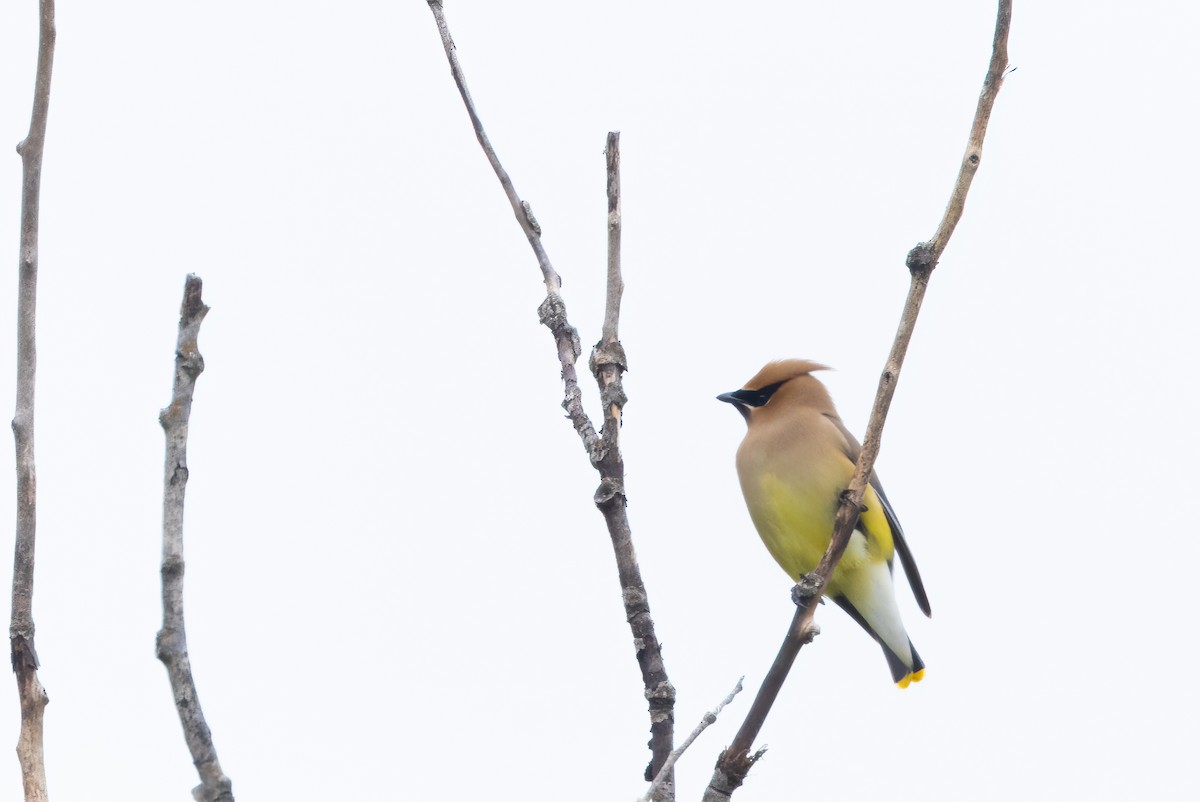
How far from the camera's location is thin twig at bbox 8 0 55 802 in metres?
1.70

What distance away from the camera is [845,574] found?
568 centimetres

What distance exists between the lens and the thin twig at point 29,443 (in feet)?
5.57

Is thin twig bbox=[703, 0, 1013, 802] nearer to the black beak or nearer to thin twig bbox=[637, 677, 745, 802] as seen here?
thin twig bbox=[637, 677, 745, 802]

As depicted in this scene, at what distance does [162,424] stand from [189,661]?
29 centimetres

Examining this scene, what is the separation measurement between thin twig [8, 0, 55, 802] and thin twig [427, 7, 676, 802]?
0.94 metres

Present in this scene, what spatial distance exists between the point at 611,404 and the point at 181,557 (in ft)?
4.11

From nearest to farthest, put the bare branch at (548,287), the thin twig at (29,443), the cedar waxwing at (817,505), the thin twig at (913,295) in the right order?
the thin twig at (29,443) → the thin twig at (913,295) → the bare branch at (548,287) → the cedar waxwing at (817,505)

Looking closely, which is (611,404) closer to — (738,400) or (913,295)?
(913,295)

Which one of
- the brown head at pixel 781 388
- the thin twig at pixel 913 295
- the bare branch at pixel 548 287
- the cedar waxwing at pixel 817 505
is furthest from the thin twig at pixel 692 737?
the brown head at pixel 781 388

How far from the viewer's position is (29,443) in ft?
5.86

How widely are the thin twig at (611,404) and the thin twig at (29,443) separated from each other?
3.08 ft

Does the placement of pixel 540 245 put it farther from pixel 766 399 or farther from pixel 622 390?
pixel 766 399

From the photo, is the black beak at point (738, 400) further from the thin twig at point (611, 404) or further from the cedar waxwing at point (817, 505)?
the thin twig at point (611, 404)

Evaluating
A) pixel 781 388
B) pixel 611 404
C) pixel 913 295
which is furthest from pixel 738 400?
pixel 913 295
